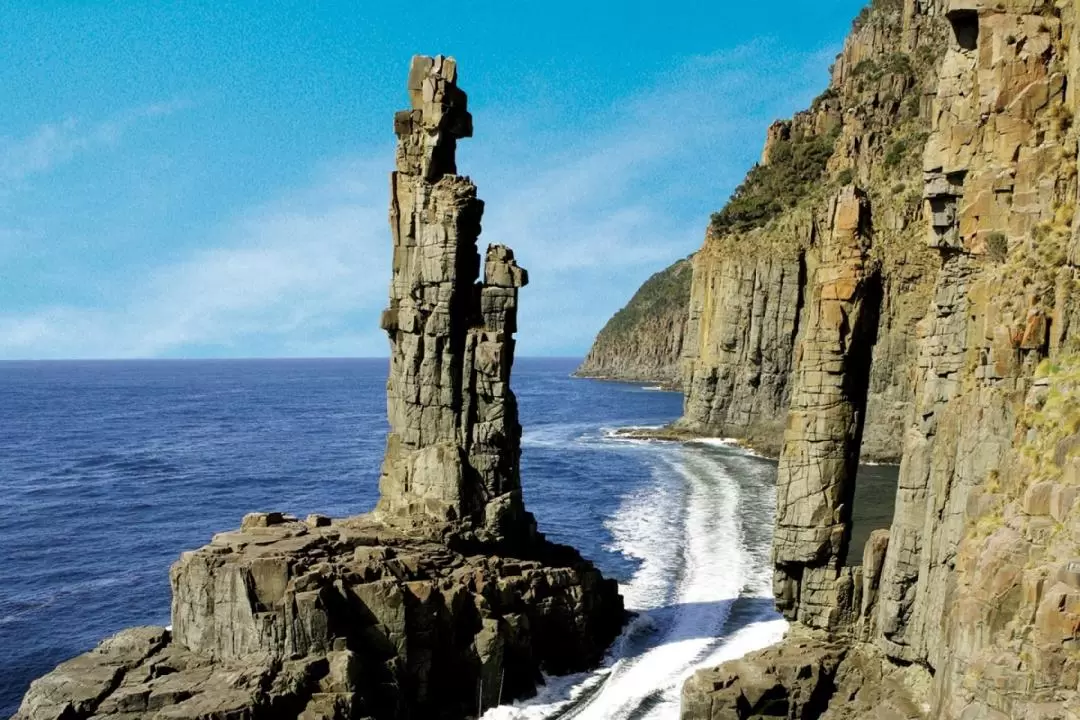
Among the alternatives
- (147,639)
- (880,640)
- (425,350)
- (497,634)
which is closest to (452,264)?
(425,350)

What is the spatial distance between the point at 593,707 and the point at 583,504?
1437 inches

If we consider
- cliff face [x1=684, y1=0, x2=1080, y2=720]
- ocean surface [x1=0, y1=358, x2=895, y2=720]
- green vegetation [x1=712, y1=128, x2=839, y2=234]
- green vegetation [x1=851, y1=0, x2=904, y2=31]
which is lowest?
ocean surface [x1=0, y1=358, x2=895, y2=720]

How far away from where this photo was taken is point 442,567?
3409cm

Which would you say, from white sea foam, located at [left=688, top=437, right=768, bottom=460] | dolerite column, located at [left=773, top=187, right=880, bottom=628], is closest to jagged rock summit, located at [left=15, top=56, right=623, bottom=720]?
dolerite column, located at [left=773, top=187, right=880, bottom=628]

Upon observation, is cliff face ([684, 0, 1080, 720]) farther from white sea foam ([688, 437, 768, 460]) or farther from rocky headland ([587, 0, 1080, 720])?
white sea foam ([688, 437, 768, 460])

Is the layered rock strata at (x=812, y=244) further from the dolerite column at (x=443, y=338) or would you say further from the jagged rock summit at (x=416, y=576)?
the jagged rock summit at (x=416, y=576)

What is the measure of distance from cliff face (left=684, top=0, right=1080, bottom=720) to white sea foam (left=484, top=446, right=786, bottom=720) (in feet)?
20.3

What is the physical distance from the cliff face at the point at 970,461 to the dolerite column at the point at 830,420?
2.6 inches

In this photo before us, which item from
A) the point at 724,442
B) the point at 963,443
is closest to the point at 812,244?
the point at 724,442

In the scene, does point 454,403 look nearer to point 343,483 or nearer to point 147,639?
point 147,639

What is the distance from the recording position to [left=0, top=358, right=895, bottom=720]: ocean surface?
38250 millimetres

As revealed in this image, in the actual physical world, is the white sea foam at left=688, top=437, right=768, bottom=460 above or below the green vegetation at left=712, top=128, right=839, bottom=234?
below

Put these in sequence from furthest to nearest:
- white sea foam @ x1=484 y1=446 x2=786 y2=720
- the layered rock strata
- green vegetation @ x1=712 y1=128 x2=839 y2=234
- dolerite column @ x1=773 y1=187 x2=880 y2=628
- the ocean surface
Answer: green vegetation @ x1=712 y1=128 x2=839 y2=234, the layered rock strata, the ocean surface, white sea foam @ x1=484 y1=446 x2=786 y2=720, dolerite column @ x1=773 y1=187 x2=880 y2=628

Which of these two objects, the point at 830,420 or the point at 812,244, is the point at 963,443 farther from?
the point at 812,244
